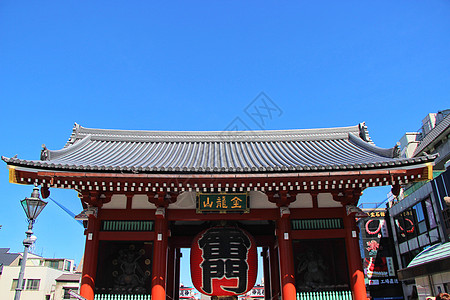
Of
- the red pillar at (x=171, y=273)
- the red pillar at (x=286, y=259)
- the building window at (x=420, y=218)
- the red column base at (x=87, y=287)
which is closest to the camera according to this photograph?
the red column base at (x=87, y=287)

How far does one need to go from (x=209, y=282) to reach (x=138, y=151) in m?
6.57

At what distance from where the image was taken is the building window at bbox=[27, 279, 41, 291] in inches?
1625

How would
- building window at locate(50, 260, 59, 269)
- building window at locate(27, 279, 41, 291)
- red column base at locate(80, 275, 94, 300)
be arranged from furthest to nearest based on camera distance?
building window at locate(50, 260, 59, 269) → building window at locate(27, 279, 41, 291) → red column base at locate(80, 275, 94, 300)

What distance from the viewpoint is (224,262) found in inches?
397

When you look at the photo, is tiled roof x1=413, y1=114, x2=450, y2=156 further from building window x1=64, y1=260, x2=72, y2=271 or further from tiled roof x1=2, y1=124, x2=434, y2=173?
building window x1=64, y1=260, x2=72, y2=271

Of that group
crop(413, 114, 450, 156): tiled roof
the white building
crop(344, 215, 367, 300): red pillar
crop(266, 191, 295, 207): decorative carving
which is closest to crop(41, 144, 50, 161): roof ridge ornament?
crop(266, 191, 295, 207): decorative carving

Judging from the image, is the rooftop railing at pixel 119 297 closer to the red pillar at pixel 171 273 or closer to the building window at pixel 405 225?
the red pillar at pixel 171 273

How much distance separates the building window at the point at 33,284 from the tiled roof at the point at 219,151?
35.9 m

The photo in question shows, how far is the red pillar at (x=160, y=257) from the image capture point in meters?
9.67

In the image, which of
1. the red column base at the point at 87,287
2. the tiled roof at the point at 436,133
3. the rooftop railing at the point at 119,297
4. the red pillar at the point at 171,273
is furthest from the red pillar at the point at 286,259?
the tiled roof at the point at 436,133

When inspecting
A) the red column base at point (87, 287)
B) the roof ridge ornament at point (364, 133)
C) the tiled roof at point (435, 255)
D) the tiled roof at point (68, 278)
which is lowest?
the red column base at point (87, 287)

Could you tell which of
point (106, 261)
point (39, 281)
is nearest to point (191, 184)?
point (106, 261)

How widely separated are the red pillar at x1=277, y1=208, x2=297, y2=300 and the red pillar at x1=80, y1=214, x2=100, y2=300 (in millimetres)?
5768

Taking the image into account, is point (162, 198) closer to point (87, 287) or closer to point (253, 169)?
point (253, 169)
